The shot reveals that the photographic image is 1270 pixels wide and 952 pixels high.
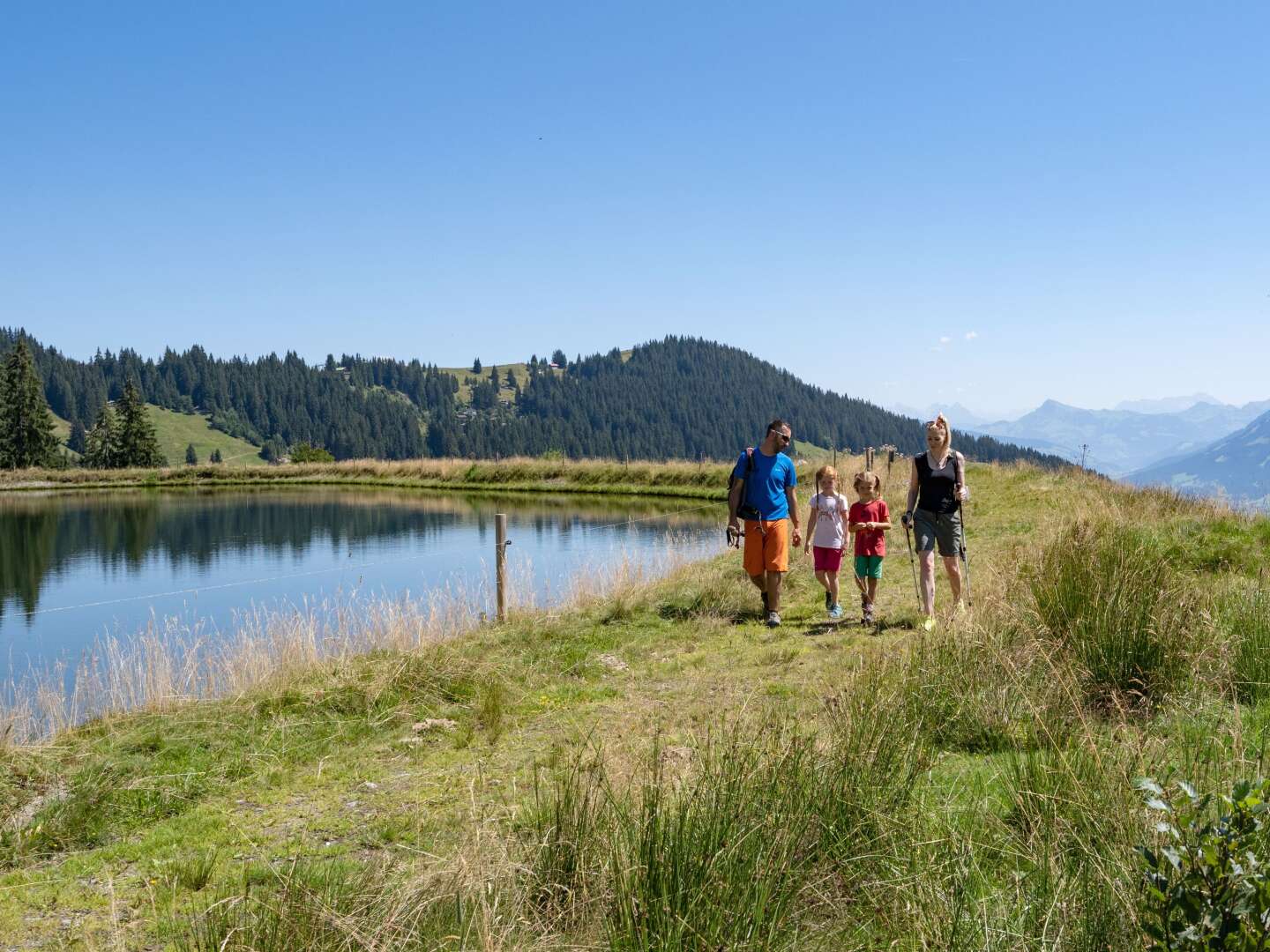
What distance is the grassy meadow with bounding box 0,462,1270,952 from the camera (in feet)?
8.36

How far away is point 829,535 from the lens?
8961mm

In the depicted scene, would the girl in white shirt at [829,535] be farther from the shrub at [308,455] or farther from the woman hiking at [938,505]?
the shrub at [308,455]

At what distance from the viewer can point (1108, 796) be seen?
9.66 ft

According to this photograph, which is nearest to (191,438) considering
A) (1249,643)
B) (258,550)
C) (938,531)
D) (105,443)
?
(105,443)

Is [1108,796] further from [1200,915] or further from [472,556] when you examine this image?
[472,556]

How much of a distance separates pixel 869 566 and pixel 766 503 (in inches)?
46.5

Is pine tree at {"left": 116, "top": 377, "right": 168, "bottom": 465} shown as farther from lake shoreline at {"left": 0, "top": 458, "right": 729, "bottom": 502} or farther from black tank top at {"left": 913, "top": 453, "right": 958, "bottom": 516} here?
black tank top at {"left": 913, "top": 453, "right": 958, "bottom": 516}

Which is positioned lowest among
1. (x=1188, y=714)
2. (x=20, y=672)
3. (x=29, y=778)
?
(x=20, y=672)

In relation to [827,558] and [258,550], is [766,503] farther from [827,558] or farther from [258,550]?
[258,550]

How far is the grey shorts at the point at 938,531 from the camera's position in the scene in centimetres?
801

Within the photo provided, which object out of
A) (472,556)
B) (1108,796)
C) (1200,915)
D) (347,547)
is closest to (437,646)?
(1108,796)

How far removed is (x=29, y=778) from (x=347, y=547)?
17.6 m

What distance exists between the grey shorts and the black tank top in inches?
2.2

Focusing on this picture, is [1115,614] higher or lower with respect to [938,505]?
lower
